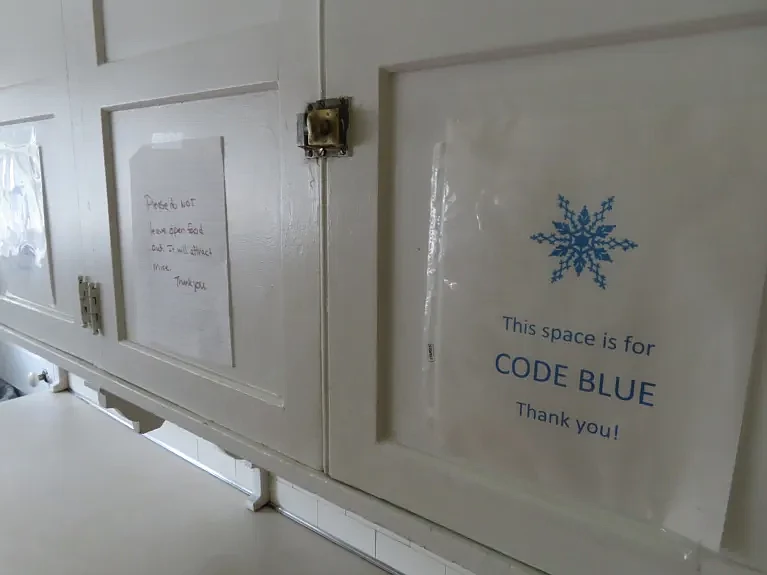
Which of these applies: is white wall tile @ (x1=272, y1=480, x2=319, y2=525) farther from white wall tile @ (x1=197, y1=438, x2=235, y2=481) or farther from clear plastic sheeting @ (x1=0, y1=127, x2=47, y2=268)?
clear plastic sheeting @ (x1=0, y1=127, x2=47, y2=268)

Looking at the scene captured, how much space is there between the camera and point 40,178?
92 cm

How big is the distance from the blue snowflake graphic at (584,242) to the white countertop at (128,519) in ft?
2.71

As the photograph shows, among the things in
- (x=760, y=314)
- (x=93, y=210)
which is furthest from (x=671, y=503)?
(x=93, y=210)

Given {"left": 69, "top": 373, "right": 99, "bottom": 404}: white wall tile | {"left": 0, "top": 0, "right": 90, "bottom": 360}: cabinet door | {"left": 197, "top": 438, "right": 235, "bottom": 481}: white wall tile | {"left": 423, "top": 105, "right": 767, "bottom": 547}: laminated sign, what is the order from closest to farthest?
{"left": 423, "top": 105, "right": 767, "bottom": 547}: laminated sign, {"left": 0, "top": 0, "right": 90, "bottom": 360}: cabinet door, {"left": 197, "top": 438, "right": 235, "bottom": 481}: white wall tile, {"left": 69, "top": 373, "right": 99, "bottom": 404}: white wall tile

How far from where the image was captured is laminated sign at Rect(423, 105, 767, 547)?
13.4 inches

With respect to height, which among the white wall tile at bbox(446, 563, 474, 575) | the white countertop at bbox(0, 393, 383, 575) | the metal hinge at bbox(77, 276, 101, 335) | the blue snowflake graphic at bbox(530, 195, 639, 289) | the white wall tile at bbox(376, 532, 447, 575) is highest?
the blue snowflake graphic at bbox(530, 195, 639, 289)

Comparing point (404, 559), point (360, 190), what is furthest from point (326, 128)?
point (404, 559)

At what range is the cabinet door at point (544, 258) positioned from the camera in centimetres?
34

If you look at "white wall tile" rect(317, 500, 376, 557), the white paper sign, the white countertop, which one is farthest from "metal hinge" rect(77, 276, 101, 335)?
"white wall tile" rect(317, 500, 376, 557)

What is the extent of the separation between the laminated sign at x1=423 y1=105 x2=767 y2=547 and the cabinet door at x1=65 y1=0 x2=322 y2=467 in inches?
7.5

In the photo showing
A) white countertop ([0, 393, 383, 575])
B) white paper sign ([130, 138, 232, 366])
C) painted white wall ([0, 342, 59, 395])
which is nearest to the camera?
white paper sign ([130, 138, 232, 366])

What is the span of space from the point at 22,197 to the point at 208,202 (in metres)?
0.56

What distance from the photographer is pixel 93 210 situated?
2.73ft

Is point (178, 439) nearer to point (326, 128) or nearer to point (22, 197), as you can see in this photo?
point (22, 197)
